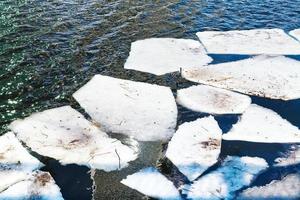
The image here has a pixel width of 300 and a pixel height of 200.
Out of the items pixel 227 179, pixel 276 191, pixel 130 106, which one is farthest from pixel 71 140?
pixel 276 191

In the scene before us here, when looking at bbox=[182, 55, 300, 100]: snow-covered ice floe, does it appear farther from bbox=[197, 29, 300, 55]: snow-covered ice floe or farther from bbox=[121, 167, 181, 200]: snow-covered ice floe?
bbox=[121, 167, 181, 200]: snow-covered ice floe

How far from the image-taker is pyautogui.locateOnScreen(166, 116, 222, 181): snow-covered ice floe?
3.48 m

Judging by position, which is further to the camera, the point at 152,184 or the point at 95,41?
the point at 95,41

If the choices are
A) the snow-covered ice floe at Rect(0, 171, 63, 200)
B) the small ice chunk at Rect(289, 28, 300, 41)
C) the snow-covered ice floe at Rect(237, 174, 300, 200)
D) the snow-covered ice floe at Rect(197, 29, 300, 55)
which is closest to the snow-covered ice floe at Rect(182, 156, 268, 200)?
the snow-covered ice floe at Rect(237, 174, 300, 200)

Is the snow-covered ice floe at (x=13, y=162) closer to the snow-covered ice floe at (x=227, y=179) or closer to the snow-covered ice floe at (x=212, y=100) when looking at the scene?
the snow-covered ice floe at (x=227, y=179)

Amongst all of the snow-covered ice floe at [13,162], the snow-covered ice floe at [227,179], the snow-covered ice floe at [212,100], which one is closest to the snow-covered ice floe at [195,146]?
the snow-covered ice floe at [227,179]

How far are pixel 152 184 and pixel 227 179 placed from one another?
619 mm

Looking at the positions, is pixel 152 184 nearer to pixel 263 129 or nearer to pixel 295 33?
pixel 263 129

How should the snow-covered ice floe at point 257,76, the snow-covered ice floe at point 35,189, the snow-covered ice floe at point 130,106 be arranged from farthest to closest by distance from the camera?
the snow-covered ice floe at point 257,76 < the snow-covered ice floe at point 130,106 < the snow-covered ice floe at point 35,189

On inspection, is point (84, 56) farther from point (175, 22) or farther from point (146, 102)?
point (175, 22)

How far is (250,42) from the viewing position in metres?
5.91

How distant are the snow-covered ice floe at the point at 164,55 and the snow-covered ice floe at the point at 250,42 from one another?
224 millimetres

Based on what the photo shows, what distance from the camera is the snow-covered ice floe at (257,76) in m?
4.72

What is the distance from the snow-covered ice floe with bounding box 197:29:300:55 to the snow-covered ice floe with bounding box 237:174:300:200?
2666mm
